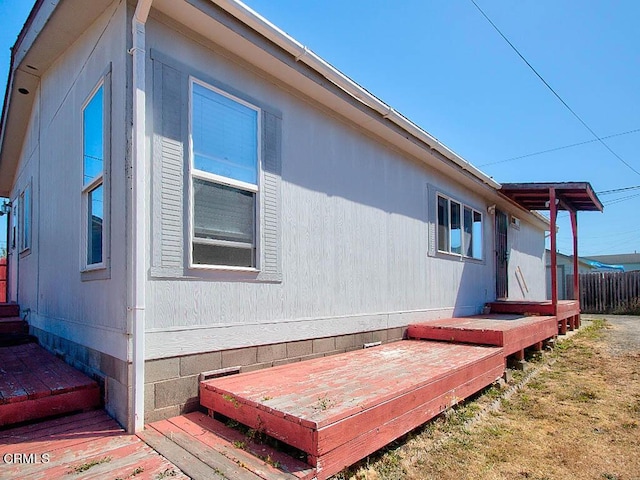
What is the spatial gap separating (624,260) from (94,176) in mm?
43795

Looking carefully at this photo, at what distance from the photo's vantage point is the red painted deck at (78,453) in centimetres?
198

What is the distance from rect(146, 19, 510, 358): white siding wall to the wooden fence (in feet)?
41.2

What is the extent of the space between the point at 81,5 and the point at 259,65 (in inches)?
60.0

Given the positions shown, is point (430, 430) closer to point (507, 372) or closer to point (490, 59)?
point (507, 372)

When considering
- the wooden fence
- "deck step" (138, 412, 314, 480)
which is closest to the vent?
"deck step" (138, 412, 314, 480)

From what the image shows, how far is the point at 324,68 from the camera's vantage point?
391cm

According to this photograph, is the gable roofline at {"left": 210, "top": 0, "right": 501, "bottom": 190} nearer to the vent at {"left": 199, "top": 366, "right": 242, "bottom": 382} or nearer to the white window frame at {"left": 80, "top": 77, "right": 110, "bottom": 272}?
the white window frame at {"left": 80, "top": 77, "right": 110, "bottom": 272}

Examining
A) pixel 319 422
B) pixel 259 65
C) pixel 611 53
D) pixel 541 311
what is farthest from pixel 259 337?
pixel 611 53

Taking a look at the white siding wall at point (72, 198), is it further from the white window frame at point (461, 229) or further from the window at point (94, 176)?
the white window frame at point (461, 229)

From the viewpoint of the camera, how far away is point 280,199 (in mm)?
3848

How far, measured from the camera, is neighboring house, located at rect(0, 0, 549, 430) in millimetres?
2811

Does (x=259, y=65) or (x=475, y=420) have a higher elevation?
(x=259, y=65)

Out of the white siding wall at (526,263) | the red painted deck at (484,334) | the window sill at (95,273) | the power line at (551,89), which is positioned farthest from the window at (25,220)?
the white siding wall at (526,263)

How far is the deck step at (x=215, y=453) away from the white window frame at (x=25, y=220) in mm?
4599
